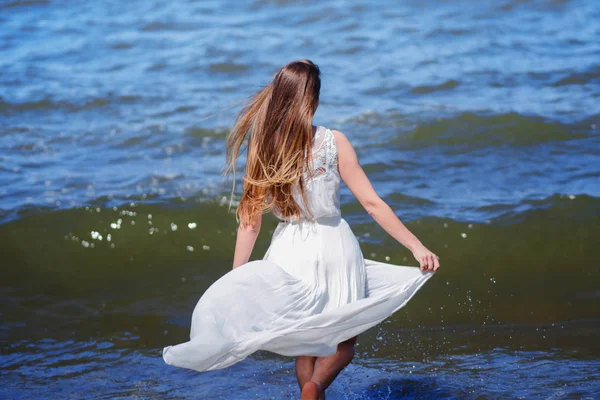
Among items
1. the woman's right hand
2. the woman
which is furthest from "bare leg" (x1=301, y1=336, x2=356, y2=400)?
the woman's right hand

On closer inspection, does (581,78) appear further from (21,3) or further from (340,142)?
(21,3)

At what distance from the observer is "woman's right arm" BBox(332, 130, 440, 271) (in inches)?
139

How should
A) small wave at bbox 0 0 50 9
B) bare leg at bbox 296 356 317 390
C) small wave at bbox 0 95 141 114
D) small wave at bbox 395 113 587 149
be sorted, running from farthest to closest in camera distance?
1. small wave at bbox 0 0 50 9
2. small wave at bbox 0 95 141 114
3. small wave at bbox 395 113 587 149
4. bare leg at bbox 296 356 317 390

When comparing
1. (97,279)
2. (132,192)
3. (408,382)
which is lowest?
(408,382)

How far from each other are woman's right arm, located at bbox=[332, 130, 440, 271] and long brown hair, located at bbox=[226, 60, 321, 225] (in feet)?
0.53

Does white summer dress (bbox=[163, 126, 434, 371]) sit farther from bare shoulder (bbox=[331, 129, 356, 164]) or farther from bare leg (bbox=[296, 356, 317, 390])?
bare leg (bbox=[296, 356, 317, 390])

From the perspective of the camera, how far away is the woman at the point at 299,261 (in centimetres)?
336

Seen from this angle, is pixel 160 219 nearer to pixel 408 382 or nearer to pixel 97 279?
pixel 97 279

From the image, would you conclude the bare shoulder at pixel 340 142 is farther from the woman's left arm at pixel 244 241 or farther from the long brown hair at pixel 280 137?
the woman's left arm at pixel 244 241

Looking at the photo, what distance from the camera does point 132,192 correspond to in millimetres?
7809

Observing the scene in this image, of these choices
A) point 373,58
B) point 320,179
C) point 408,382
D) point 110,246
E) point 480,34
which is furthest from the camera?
point 480,34

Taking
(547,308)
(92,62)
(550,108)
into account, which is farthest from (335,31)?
(547,308)

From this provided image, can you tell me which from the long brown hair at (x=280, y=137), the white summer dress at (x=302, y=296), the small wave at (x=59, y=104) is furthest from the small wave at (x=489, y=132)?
the long brown hair at (x=280, y=137)

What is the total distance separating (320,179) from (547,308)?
2.78 meters
